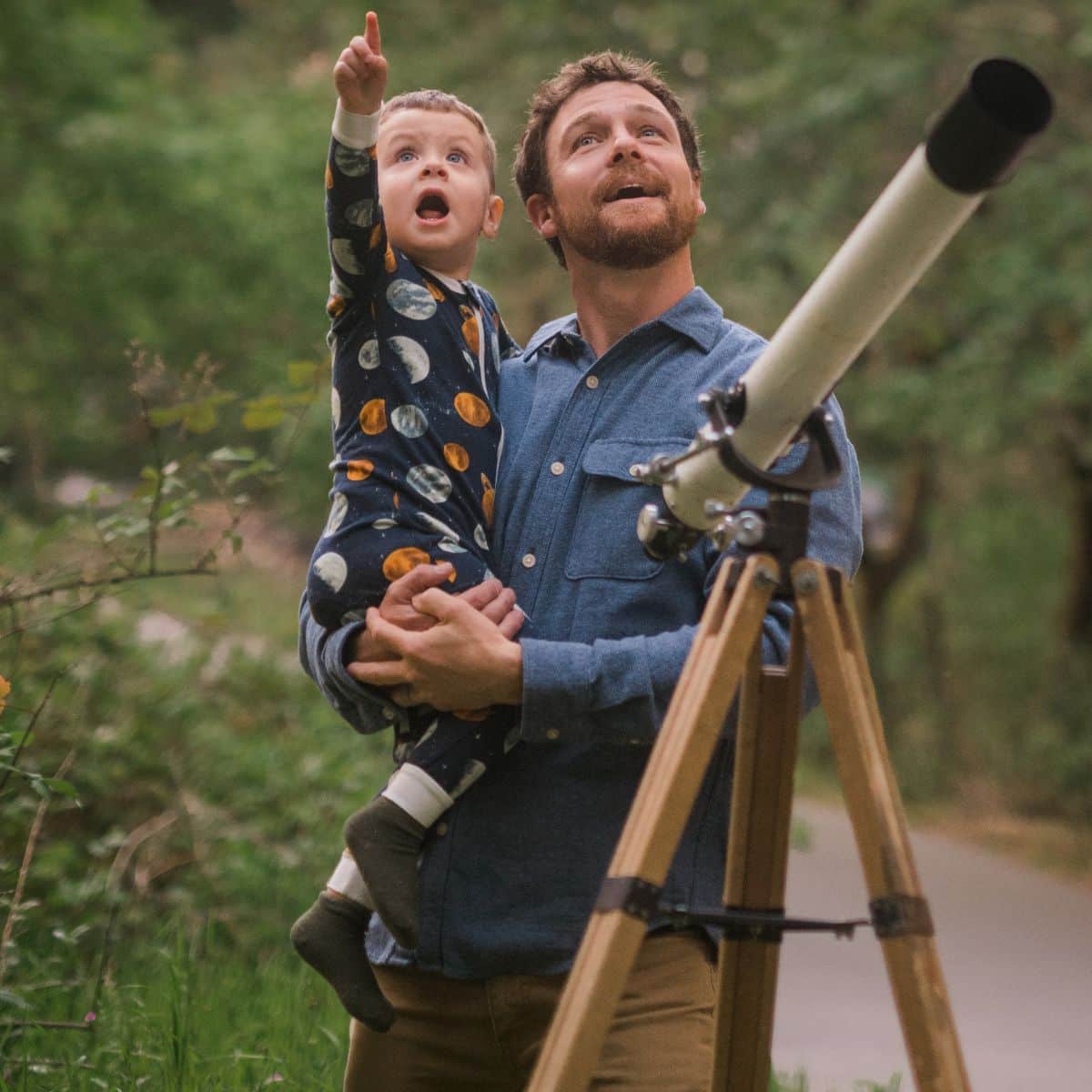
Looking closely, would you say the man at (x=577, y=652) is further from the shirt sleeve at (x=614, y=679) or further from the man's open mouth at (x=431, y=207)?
the man's open mouth at (x=431, y=207)

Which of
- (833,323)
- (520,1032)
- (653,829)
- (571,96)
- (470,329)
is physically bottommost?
(520,1032)

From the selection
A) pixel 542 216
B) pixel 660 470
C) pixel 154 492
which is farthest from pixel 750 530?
pixel 154 492

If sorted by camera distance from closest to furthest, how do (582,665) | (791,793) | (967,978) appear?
(791,793), (582,665), (967,978)

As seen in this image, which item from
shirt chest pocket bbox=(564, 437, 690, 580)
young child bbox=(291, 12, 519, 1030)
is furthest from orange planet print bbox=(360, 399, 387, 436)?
shirt chest pocket bbox=(564, 437, 690, 580)

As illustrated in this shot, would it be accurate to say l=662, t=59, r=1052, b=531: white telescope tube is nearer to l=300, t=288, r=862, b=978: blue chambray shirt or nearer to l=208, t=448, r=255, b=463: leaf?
l=300, t=288, r=862, b=978: blue chambray shirt

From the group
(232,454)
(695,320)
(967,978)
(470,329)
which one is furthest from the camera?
(967,978)

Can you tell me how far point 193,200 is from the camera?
12.4m

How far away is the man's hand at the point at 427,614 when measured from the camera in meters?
2.53

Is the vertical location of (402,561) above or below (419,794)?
above

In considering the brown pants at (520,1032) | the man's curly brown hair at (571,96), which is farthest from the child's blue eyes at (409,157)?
the brown pants at (520,1032)

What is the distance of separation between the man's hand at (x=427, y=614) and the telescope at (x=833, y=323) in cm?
29

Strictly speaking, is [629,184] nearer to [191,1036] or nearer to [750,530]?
[750,530]

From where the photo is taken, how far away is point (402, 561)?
2.65m

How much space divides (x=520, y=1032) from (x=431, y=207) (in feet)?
4.33
